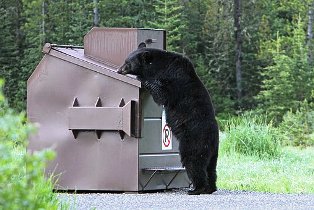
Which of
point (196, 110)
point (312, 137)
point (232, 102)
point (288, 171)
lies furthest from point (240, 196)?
point (232, 102)

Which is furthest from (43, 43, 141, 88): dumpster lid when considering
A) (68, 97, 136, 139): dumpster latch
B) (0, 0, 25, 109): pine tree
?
(0, 0, 25, 109): pine tree

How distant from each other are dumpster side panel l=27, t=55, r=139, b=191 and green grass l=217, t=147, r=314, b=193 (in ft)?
5.51

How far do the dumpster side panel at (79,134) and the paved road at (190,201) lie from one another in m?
0.34

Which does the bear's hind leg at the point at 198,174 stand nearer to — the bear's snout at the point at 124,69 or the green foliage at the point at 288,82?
the bear's snout at the point at 124,69

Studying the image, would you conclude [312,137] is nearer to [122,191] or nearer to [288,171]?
[288,171]

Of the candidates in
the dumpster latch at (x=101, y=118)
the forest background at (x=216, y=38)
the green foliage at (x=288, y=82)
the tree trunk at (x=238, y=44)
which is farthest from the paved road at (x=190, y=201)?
the tree trunk at (x=238, y=44)

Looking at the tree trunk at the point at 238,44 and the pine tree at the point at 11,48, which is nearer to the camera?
the pine tree at the point at 11,48

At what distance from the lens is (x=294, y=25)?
5100 centimetres

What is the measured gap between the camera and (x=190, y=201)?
28.3ft

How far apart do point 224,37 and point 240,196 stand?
43.8 metres

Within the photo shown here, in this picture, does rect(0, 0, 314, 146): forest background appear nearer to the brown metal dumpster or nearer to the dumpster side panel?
the brown metal dumpster

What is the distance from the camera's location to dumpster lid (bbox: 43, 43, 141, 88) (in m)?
9.65

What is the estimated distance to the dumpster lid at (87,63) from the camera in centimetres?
965

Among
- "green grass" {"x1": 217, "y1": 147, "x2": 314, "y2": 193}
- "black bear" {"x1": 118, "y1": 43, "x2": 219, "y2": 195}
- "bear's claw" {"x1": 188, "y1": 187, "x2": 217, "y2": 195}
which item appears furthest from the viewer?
"green grass" {"x1": 217, "y1": 147, "x2": 314, "y2": 193}
